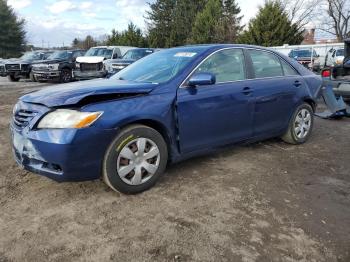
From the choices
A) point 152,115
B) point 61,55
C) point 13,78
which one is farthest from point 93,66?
point 152,115

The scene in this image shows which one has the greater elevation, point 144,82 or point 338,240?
point 144,82

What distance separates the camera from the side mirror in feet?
13.1

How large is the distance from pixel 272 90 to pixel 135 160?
7.78 ft

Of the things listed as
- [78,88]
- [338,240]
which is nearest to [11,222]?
[78,88]

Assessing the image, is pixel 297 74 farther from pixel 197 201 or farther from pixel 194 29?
pixel 194 29

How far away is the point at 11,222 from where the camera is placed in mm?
3221

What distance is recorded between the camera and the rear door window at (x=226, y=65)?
4375mm

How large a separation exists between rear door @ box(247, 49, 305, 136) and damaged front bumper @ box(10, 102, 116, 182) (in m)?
2.27

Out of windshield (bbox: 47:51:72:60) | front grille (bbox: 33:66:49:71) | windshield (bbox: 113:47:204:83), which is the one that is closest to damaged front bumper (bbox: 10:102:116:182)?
windshield (bbox: 113:47:204:83)

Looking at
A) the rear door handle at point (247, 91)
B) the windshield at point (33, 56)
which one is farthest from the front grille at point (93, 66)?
the rear door handle at point (247, 91)

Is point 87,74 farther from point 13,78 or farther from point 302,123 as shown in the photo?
point 302,123

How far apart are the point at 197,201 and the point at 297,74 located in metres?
3.04

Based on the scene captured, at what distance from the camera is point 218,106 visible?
431cm

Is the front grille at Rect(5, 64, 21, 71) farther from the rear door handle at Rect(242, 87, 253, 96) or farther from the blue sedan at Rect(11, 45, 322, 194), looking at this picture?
the rear door handle at Rect(242, 87, 253, 96)
